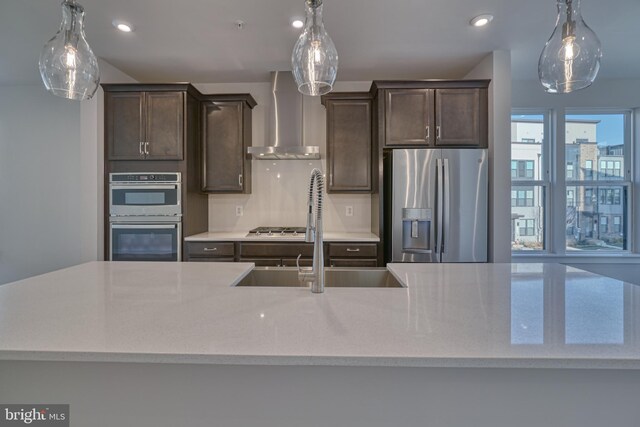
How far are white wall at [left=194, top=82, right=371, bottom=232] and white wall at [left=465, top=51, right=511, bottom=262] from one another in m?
1.27

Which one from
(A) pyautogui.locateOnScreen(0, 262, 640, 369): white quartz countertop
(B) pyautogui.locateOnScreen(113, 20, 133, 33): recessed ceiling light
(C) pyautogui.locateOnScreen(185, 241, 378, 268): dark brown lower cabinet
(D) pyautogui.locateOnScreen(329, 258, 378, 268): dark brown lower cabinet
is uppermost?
(B) pyautogui.locateOnScreen(113, 20, 133, 33): recessed ceiling light

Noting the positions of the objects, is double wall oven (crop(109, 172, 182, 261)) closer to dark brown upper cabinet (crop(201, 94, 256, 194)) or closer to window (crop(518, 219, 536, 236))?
dark brown upper cabinet (crop(201, 94, 256, 194))

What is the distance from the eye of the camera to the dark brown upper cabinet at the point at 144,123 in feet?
10.6

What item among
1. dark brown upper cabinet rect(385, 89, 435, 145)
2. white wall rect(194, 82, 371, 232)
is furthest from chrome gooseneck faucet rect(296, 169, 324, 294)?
white wall rect(194, 82, 371, 232)

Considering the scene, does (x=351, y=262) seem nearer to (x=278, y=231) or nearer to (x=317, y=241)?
(x=278, y=231)

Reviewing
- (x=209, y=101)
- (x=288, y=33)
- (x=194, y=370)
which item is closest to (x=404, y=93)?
(x=288, y=33)

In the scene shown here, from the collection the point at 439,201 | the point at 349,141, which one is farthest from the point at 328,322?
the point at 349,141

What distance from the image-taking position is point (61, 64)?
1.48 metres

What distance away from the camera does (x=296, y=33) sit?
9.09 ft

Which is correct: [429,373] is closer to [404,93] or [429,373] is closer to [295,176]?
[404,93]

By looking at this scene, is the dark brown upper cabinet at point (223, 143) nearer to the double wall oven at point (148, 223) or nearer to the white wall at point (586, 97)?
the double wall oven at point (148, 223)

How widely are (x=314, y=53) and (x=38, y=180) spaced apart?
426 cm

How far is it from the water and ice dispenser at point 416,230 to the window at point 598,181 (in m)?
2.03

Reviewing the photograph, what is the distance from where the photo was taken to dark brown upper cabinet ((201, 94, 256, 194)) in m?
3.48
